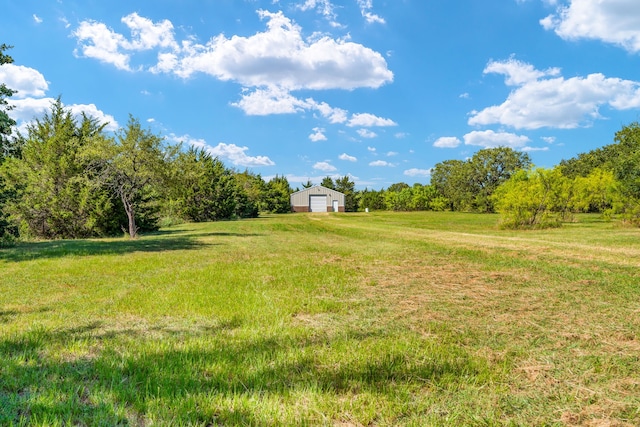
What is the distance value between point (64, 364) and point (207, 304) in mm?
2415

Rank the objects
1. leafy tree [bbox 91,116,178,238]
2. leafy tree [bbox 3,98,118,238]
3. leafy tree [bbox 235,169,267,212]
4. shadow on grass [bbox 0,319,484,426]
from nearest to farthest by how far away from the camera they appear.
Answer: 1. shadow on grass [bbox 0,319,484,426]
2. leafy tree [bbox 91,116,178,238]
3. leafy tree [bbox 3,98,118,238]
4. leafy tree [bbox 235,169,267,212]

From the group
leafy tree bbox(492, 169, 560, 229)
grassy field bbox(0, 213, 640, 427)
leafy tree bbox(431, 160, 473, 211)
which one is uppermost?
leafy tree bbox(431, 160, 473, 211)

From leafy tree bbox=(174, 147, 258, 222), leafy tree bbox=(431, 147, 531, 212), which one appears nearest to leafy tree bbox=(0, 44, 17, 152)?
leafy tree bbox=(174, 147, 258, 222)

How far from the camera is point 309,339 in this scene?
13.8 feet

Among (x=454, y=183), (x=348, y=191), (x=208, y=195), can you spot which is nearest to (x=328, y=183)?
(x=348, y=191)

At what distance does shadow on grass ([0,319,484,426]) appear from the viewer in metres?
2.59

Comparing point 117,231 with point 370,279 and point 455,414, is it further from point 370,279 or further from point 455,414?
point 455,414

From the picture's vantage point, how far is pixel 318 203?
73250 mm

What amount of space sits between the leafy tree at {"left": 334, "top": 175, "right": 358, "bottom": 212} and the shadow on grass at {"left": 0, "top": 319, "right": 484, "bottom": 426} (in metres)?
75.1

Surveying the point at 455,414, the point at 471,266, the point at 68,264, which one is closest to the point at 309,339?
the point at 455,414

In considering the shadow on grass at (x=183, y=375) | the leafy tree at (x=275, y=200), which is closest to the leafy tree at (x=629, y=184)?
the shadow on grass at (x=183, y=375)

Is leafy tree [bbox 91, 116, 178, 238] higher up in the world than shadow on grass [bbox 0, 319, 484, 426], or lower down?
higher up

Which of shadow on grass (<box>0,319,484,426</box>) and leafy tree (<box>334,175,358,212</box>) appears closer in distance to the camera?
shadow on grass (<box>0,319,484,426</box>)

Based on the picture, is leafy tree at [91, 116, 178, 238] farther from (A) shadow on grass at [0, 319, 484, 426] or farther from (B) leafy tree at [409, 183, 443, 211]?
(B) leafy tree at [409, 183, 443, 211]
